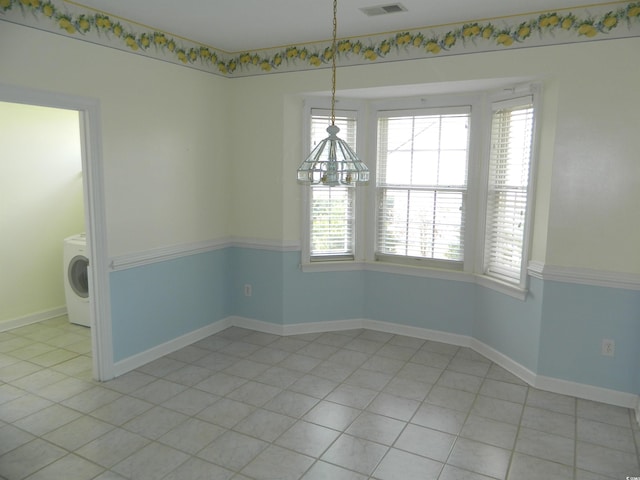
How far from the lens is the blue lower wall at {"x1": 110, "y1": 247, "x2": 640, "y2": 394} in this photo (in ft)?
10.4

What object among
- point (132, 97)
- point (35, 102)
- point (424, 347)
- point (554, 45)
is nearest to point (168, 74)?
point (132, 97)

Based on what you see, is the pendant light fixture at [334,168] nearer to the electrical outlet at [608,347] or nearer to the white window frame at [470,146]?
the white window frame at [470,146]

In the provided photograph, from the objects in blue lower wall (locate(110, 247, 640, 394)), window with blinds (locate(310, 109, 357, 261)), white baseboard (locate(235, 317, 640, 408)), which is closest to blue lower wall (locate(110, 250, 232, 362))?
blue lower wall (locate(110, 247, 640, 394))

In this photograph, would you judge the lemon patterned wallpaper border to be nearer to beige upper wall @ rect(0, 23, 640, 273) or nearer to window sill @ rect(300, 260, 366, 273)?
beige upper wall @ rect(0, 23, 640, 273)

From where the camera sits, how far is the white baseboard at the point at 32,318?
4414 mm

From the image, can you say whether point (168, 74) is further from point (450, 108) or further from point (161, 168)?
point (450, 108)

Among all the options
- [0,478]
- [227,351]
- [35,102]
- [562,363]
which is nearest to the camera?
[0,478]

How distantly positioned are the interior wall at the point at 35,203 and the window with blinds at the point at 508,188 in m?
4.05

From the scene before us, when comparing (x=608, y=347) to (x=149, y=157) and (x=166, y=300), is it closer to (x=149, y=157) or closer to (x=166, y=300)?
(x=166, y=300)

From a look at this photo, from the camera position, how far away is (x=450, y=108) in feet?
13.0

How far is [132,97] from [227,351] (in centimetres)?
216

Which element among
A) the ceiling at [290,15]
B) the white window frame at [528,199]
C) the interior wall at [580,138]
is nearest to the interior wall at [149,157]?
the ceiling at [290,15]

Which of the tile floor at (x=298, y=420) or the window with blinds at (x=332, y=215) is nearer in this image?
the tile floor at (x=298, y=420)

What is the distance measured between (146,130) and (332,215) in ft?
5.75
